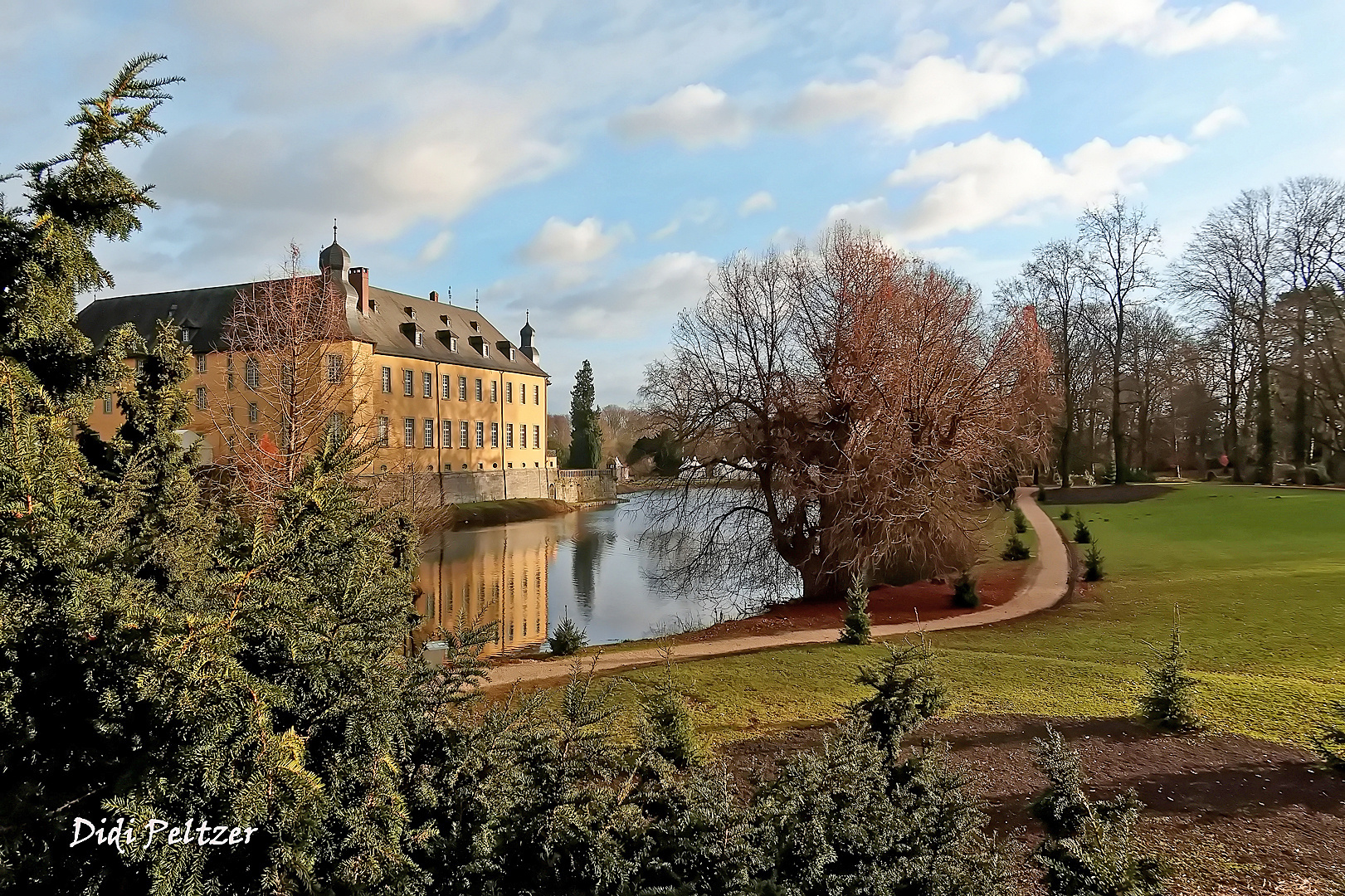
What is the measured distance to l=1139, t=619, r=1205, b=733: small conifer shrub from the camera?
7.00 meters

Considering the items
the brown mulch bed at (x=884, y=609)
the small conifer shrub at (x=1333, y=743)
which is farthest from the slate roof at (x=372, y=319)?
the small conifer shrub at (x=1333, y=743)

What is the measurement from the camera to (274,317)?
55.5ft

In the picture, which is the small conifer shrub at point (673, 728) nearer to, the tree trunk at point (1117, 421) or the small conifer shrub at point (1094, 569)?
the small conifer shrub at point (1094, 569)

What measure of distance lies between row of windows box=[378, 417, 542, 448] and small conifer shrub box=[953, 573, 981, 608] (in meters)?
32.2

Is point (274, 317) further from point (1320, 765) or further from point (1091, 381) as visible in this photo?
point (1091, 381)

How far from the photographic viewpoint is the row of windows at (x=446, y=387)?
42469mm

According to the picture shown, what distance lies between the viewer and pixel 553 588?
74.8ft

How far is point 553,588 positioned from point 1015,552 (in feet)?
45.0

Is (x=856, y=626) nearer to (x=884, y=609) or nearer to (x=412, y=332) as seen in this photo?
(x=884, y=609)

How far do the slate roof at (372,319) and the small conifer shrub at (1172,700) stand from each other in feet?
124

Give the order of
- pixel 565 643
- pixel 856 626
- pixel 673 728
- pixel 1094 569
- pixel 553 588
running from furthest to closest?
pixel 553 588 < pixel 1094 569 < pixel 565 643 < pixel 856 626 < pixel 673 728

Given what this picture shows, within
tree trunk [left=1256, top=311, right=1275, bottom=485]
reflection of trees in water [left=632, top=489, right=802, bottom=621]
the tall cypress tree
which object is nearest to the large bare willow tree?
reflection of trees in water [left=632, top=489, right=802, bottom=621]

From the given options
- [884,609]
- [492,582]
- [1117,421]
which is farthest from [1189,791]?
[1117,421]

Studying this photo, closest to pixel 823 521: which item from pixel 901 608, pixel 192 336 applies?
pixel 901 608
